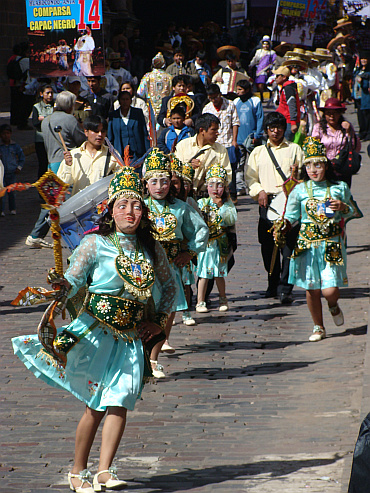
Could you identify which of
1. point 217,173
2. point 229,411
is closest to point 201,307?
point 217,173

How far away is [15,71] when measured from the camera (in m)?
23.7

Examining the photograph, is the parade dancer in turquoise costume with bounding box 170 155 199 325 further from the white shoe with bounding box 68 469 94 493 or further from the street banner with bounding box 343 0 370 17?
the street banner with bounding box 343 0 370 17

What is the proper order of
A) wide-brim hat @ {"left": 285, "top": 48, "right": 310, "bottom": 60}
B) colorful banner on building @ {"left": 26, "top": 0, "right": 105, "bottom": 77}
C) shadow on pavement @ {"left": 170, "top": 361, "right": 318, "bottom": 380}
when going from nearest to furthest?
shadow on pavement @ {"left": 170, "top": 361, "right": 318, "bottom": 380}, colorful banner on building @ {"left": 26, "top": 0, "right": 105, "bottom": 77}, wide-brim hat @ {"left": 285, "top": 48, "right": 310, "bottom": 60}

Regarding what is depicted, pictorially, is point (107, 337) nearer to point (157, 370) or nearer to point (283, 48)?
point (157, 370)

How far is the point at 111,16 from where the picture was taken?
33812 millimetres

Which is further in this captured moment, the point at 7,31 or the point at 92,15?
the point at 7,31

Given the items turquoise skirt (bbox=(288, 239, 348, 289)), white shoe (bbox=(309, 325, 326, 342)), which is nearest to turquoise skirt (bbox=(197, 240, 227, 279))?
turquoise skirt (bbox=(288, 239, 348, 289))

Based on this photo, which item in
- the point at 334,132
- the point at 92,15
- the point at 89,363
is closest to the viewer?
the point at 89,363

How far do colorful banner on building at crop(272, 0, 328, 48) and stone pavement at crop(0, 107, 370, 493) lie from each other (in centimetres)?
1256

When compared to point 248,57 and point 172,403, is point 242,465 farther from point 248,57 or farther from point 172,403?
point 248,57

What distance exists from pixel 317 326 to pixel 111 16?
2701 cm

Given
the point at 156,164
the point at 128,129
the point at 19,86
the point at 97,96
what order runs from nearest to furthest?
the point at 156,164 → the point at 128,129 → the point at 97,96 → the point at 19,86

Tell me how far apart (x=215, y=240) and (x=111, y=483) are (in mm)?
5120

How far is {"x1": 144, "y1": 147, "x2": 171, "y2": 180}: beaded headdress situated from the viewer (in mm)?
7129
